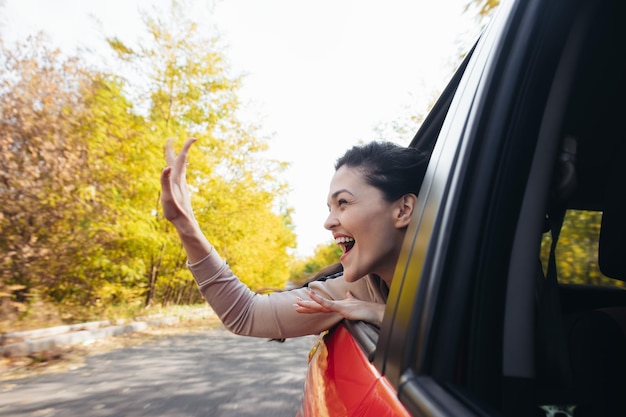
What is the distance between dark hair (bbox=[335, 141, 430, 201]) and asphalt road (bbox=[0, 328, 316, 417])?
291 centimetres

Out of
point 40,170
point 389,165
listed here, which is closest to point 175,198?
point 389,165

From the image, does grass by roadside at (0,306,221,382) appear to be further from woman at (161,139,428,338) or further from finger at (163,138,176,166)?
woman at (161,139,428,338)

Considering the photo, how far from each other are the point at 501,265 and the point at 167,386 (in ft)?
15.4

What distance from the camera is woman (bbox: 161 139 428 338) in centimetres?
153

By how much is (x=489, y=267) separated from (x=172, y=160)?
1365 millimetres

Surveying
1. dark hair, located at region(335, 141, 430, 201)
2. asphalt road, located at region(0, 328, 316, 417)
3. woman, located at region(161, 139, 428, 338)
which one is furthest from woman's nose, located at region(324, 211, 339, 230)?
asphalt road, located at region(0, 328, 316, 417)

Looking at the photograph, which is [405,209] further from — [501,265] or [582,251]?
[582,251]

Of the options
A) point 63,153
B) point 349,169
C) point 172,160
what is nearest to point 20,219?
point 63,153

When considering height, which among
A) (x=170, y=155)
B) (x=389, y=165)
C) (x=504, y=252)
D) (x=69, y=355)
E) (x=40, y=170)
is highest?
(x=40, y=170)

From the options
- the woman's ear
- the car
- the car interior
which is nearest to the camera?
the car

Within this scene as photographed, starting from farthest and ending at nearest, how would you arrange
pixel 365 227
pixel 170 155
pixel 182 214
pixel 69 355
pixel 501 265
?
1. pixel 69 355
2. pixel 170 155
3. pixel 182 214
4. pixel 365 227
5. pixel 501 265

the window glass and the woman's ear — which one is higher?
the woman's ear

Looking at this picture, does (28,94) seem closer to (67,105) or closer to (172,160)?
(67,105)

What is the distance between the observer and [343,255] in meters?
1.61
